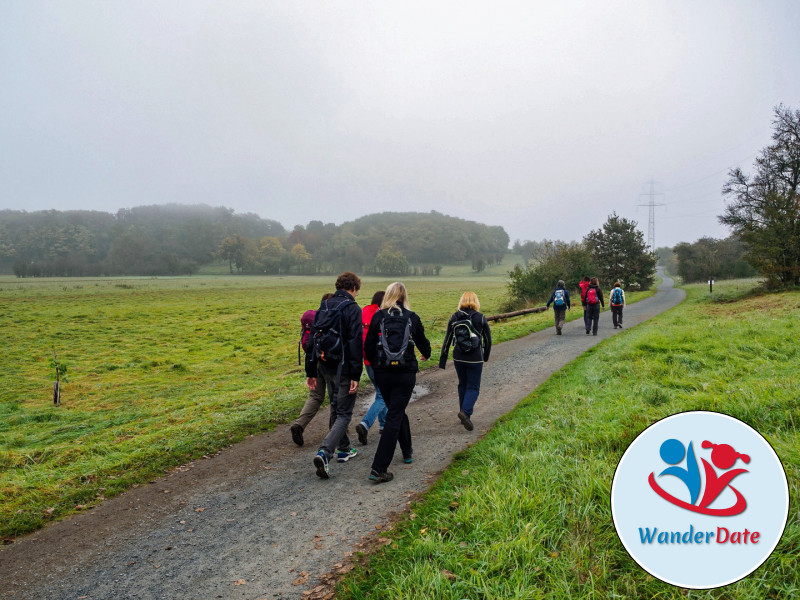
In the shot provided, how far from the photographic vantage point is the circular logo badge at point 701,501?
1.98 meters

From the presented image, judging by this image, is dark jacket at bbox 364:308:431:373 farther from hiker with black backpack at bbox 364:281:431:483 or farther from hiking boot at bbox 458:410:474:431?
hiking boot at bbox 458:410:474:431

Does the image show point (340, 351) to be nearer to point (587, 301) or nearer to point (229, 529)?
point (229, 529)

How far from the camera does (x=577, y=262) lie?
38094mm

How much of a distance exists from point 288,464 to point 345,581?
2.95 metres

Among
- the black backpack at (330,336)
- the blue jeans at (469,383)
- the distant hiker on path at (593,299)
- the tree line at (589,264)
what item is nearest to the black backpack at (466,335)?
the blue jeans at (469,383)

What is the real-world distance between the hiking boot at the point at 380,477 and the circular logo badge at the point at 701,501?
3.63 meters

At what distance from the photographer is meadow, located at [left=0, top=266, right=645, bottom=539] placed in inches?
238

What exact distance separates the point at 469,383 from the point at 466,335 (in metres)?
0.83

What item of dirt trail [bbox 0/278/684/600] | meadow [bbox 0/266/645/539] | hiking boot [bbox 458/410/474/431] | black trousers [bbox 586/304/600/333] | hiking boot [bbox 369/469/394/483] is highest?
black trousers [bbox 586/304/600/333]

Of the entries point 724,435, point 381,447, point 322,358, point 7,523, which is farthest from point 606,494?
point 7,523

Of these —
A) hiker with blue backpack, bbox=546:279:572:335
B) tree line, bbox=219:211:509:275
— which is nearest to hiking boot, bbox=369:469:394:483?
hiker with blue backpack, bbox=546:279:572:335

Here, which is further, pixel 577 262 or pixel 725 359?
pixel 577 262

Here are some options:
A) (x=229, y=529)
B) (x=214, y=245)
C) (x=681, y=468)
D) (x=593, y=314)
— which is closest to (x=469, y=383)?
(x=229, y=529)

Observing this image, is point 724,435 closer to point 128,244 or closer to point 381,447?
point 381,447
